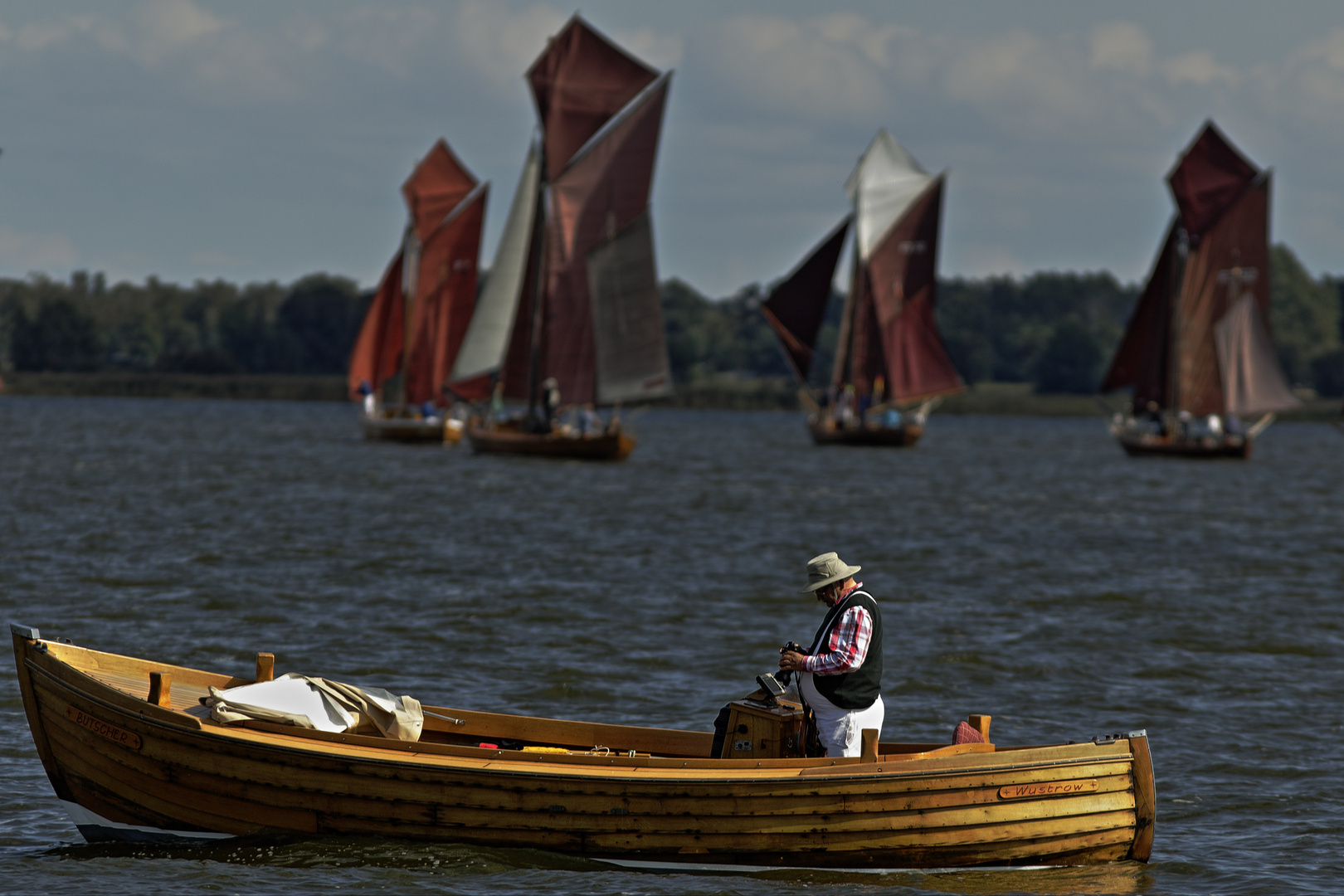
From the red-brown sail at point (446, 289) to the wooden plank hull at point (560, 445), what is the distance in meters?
12.0

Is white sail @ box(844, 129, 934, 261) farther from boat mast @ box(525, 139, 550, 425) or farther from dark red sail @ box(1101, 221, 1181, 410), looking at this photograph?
boat mast @ box(525, 139, 550, 425)

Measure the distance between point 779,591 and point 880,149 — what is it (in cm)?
6940

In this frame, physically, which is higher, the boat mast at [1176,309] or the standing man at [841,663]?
the boat mast at [1176,309]

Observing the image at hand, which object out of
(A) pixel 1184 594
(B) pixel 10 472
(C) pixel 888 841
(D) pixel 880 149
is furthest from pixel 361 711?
(D) pixel 880 149

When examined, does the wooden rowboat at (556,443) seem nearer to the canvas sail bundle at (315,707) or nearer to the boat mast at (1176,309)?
the boat mast at (1176,309)

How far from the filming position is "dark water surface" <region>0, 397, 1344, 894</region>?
14.9 m

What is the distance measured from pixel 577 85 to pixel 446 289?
1697cm

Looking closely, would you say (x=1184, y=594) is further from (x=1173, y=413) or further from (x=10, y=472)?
(x=1173, y=413)

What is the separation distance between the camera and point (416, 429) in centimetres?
8888

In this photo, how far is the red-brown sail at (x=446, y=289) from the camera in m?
87.1

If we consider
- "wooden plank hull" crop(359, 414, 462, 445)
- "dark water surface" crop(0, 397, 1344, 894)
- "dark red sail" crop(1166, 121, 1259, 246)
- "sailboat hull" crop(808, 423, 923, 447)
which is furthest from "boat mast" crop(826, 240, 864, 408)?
"dark water surface" crop(0, 397, 1344, 894)

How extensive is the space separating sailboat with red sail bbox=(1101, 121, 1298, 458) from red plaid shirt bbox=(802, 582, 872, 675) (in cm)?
7190

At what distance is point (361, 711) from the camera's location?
595 inches

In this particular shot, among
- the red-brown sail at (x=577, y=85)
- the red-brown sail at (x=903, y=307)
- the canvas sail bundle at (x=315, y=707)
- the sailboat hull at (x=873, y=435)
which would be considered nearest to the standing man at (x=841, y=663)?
the canvas sail bundle at (x=315, y=707)
